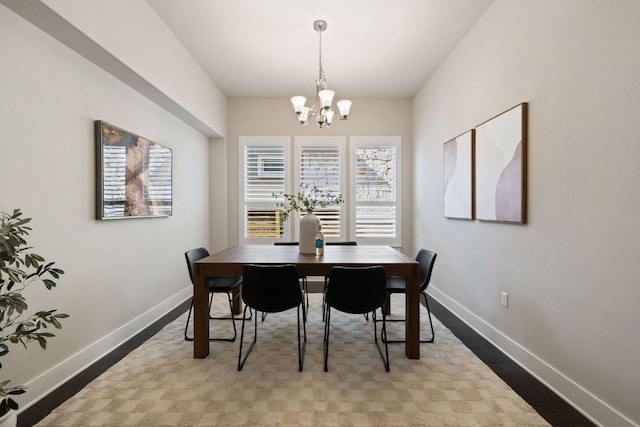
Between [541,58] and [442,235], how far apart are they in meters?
2.26

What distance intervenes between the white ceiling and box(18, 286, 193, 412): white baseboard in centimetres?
294

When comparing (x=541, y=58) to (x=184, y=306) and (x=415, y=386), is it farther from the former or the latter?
(x=184, y=306)

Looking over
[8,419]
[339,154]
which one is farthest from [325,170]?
[8,419]

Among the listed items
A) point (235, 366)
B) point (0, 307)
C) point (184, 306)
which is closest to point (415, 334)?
point (235, 366)

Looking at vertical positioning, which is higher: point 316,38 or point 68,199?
point 316,38

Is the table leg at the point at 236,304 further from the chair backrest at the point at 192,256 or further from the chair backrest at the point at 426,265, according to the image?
the chair backrest at the point at 426,265

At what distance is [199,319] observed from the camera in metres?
2.55

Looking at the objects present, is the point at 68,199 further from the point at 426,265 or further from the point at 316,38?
the point at 426,265

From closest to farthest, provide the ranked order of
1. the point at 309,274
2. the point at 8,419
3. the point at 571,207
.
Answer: the point at 8,419 < the point at 571,207 < the point at 309,274

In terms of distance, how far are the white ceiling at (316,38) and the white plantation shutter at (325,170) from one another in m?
0.88

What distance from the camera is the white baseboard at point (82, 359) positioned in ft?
6.33

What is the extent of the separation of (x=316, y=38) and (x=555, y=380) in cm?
359

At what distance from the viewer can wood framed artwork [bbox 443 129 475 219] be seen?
3.17 metres

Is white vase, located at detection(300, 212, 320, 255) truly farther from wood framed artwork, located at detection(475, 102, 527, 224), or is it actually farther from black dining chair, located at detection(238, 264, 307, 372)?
wood framed artwork, located at detection(475, 102, 527, 224)
